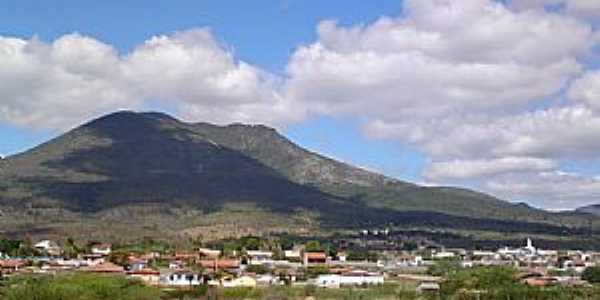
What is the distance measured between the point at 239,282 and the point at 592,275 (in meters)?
34.0

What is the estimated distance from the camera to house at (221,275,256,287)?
83.9 metres

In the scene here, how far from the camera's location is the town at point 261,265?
88812mm

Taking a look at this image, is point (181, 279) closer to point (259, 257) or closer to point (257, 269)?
point (257, 269)

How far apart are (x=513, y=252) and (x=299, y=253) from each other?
140 feet

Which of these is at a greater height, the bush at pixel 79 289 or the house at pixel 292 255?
the house at pixel 292 255

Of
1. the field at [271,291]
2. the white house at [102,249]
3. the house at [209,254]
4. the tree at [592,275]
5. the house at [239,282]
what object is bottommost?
the field at [271,291]

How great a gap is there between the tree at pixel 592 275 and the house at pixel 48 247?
2421 inches

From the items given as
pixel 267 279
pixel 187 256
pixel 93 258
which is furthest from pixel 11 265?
pixel 267 279

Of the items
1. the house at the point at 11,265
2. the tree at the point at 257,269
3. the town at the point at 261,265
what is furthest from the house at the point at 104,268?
the tree at the point at 257,269

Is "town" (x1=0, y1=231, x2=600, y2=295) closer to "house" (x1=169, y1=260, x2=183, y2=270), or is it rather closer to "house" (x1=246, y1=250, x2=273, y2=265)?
"house" (x1=246, y1=250, x2=273, y2=265)

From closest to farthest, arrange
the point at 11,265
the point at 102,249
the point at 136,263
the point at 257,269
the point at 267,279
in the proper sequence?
the point at 267,279
the point at 11,265
the point at 257,269
the point at 136,263
the point at 102,249

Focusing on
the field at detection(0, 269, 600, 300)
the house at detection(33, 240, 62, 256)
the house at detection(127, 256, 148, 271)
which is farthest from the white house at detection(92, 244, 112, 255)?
the field at detection(0, 269, 600, 300)

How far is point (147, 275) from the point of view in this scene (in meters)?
90.8

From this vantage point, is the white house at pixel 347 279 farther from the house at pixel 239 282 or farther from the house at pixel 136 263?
the house at pixel 136 263
